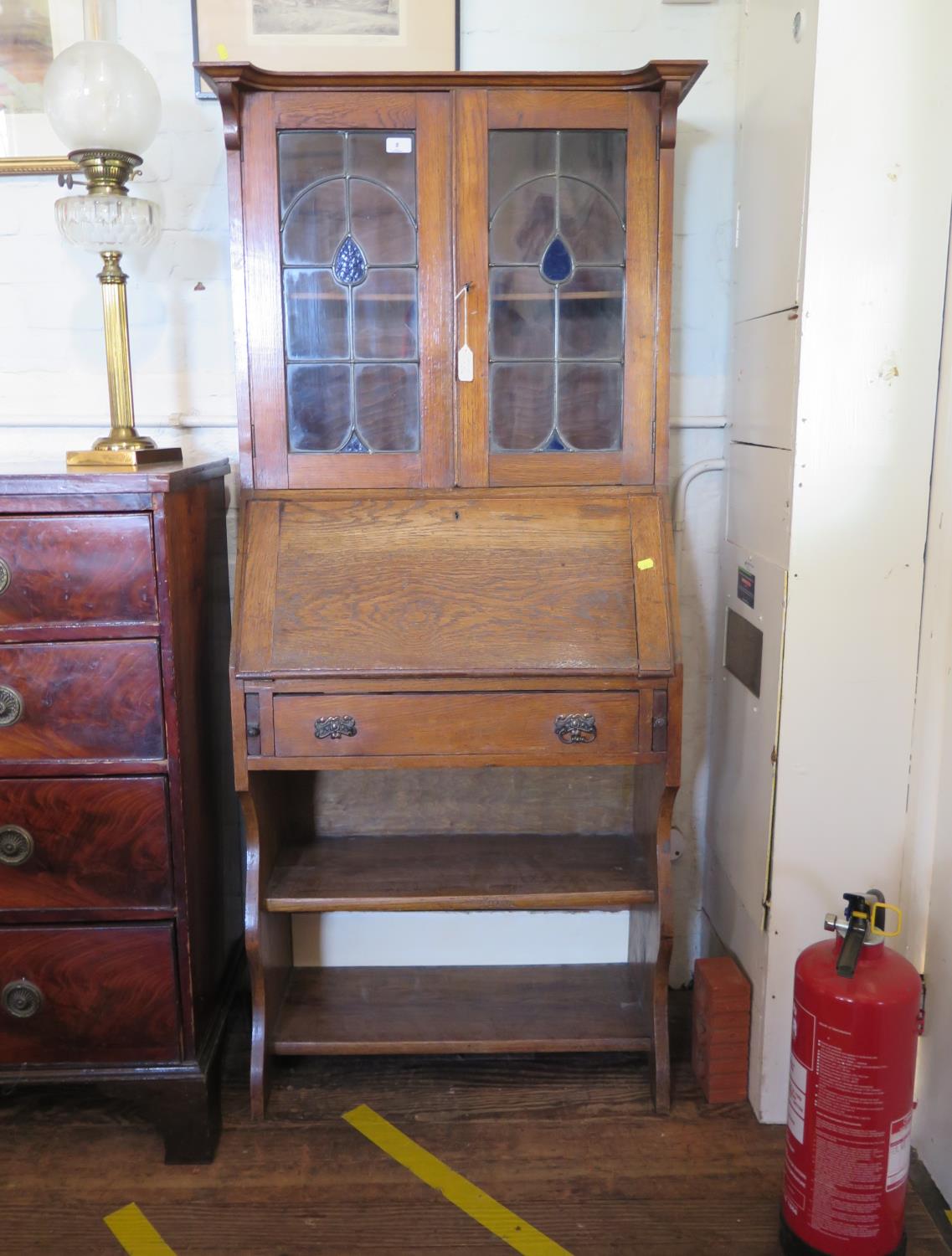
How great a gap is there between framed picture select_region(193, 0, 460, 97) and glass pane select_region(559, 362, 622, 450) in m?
0.77

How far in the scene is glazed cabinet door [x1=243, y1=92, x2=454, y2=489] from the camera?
1.95 m

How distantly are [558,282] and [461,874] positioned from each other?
1.22 m

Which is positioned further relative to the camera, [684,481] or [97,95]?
[684,481]

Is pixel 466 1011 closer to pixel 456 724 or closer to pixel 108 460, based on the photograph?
pixel 456 724

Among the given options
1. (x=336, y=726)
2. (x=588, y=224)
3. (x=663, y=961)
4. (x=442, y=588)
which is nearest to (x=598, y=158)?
(x=588, y=224)

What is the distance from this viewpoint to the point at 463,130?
194 cm

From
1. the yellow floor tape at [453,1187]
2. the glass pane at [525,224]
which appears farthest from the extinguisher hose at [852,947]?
the glass pane at [525,224]

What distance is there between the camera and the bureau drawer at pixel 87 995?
1.94m

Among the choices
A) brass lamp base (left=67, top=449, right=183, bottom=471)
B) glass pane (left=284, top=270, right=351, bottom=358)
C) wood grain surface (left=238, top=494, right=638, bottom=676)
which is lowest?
wood grain surface (left=238, top=494, right=638, bottom=676)

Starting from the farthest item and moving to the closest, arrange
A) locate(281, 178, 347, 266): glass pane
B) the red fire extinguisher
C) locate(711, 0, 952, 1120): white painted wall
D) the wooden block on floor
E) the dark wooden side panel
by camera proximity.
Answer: the wooden block on floor → locate(281, 178, 347, 266): glass pane → the dark wooden side panel → locate(711, 0, 952, 1120): white painted wall → the red fire extinguisher

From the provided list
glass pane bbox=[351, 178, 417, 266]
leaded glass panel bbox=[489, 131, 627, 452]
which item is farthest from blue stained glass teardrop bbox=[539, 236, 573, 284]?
glass pane bbox=[351, 178, 417, 266]

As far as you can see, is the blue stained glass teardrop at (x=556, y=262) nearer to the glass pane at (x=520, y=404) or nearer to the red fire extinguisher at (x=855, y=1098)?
the glass pane at (x=520, y=404)

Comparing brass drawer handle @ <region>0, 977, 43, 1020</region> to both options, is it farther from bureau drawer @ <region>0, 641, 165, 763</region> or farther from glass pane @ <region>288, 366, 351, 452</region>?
glass pane @ <region>288, 366, 351, 452</region>

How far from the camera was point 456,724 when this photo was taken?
1947mm
